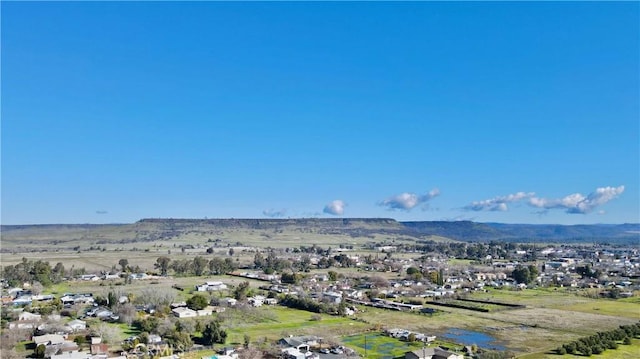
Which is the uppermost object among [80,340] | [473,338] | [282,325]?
[80,340]

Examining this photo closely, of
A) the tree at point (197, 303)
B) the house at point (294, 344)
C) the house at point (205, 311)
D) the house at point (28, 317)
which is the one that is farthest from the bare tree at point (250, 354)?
the house at point (28, 317)

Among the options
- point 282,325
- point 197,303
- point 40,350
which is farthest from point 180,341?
point 197,303

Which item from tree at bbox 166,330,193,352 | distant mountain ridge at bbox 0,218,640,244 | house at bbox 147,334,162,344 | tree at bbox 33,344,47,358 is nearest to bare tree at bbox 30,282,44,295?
tree at bbox 33,344,47,358

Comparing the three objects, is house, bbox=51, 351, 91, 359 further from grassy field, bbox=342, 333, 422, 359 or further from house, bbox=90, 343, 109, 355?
grassy field, bbox=342, 333, 422, 359

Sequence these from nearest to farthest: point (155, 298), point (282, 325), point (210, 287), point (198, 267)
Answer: point (282, 325) < point (155, 298) < point (210, 287) < point (198, 267)

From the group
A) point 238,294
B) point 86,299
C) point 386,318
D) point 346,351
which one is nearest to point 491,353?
point 346,351

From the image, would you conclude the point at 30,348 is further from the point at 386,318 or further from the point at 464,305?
the point at 464,305

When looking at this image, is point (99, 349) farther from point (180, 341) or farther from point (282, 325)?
point (282, 325)

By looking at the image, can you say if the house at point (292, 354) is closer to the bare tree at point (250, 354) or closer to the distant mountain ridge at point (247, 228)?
the bare tree at point (250, 354)
